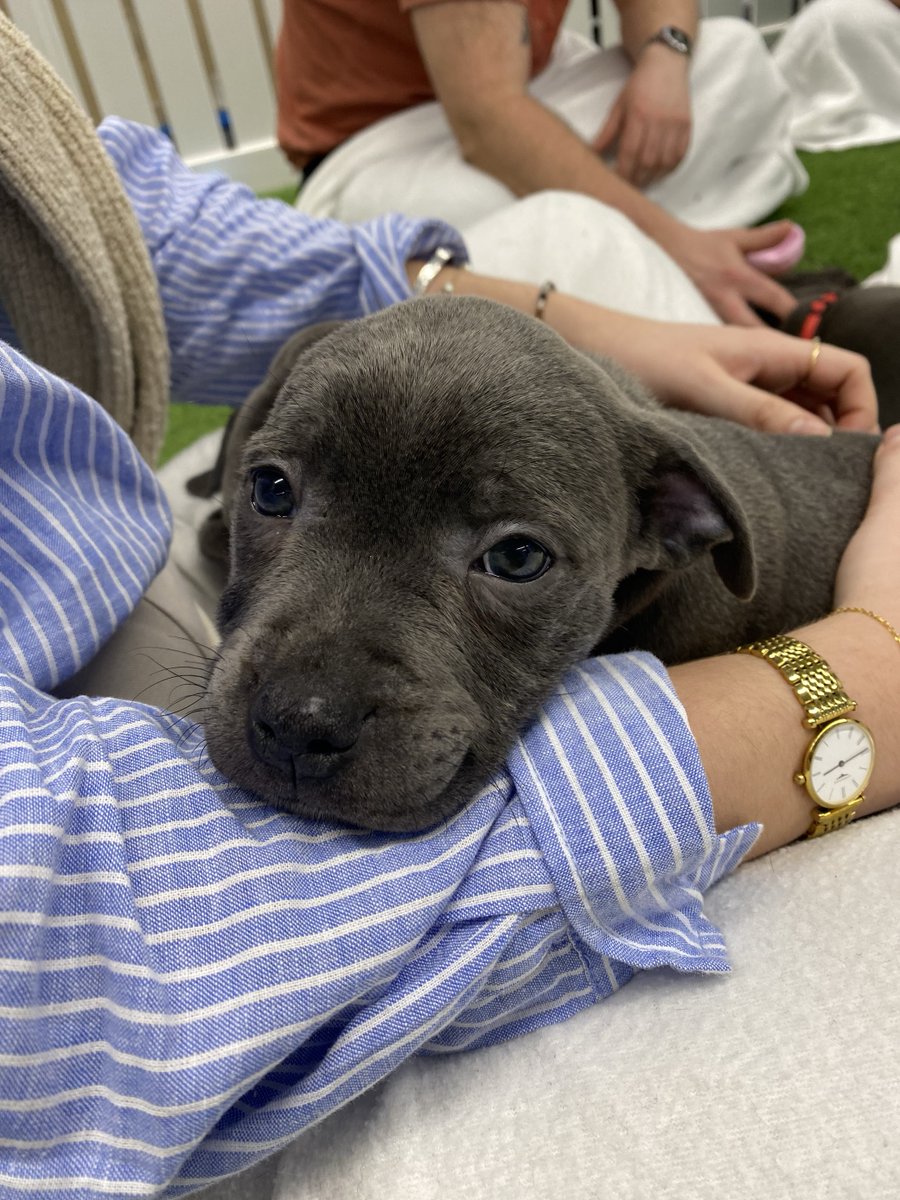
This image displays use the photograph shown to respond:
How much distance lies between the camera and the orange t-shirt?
11.6ft

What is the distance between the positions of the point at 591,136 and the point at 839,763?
3180 mm

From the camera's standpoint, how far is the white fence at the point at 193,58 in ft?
19.7

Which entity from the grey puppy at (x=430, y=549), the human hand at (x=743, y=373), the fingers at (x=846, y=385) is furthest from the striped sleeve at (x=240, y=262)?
the fingers at (x=846, y=385)

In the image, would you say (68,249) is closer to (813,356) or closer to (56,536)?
(56,536)

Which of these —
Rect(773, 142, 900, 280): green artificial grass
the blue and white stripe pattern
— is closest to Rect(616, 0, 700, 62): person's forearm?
Rect(773, 142, 900, 280): green artificial grass

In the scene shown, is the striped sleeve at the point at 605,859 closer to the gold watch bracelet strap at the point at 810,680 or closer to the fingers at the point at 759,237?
the gold watch bracelet strap at the point at 810,680

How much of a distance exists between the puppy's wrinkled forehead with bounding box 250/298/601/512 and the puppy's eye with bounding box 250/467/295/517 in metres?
0.03

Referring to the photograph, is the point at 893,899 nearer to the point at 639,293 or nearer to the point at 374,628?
the point at 374,628

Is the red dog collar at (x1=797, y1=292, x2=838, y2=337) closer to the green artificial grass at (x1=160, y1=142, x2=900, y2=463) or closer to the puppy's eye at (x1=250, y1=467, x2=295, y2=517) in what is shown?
the green artificial grass at (x1=160, y1=142, x2=900, y2=463)

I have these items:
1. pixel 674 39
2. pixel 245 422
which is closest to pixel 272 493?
pixel 245 422

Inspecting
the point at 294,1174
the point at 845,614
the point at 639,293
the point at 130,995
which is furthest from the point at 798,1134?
the point at 639,293

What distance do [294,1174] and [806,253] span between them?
4007 mm

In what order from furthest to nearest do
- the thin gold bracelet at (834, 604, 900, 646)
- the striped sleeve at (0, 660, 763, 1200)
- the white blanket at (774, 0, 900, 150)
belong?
the white blanket at (774, 0, 900, 150)
the thin gold bracelet at (834, 604, 900, 646)
the striped sleeve at (0, 660, 763, 1200)

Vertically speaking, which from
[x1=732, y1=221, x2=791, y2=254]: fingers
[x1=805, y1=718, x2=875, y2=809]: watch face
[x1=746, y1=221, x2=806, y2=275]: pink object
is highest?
[x1=805, y1=718, x2=875, y2=809]: watch face
